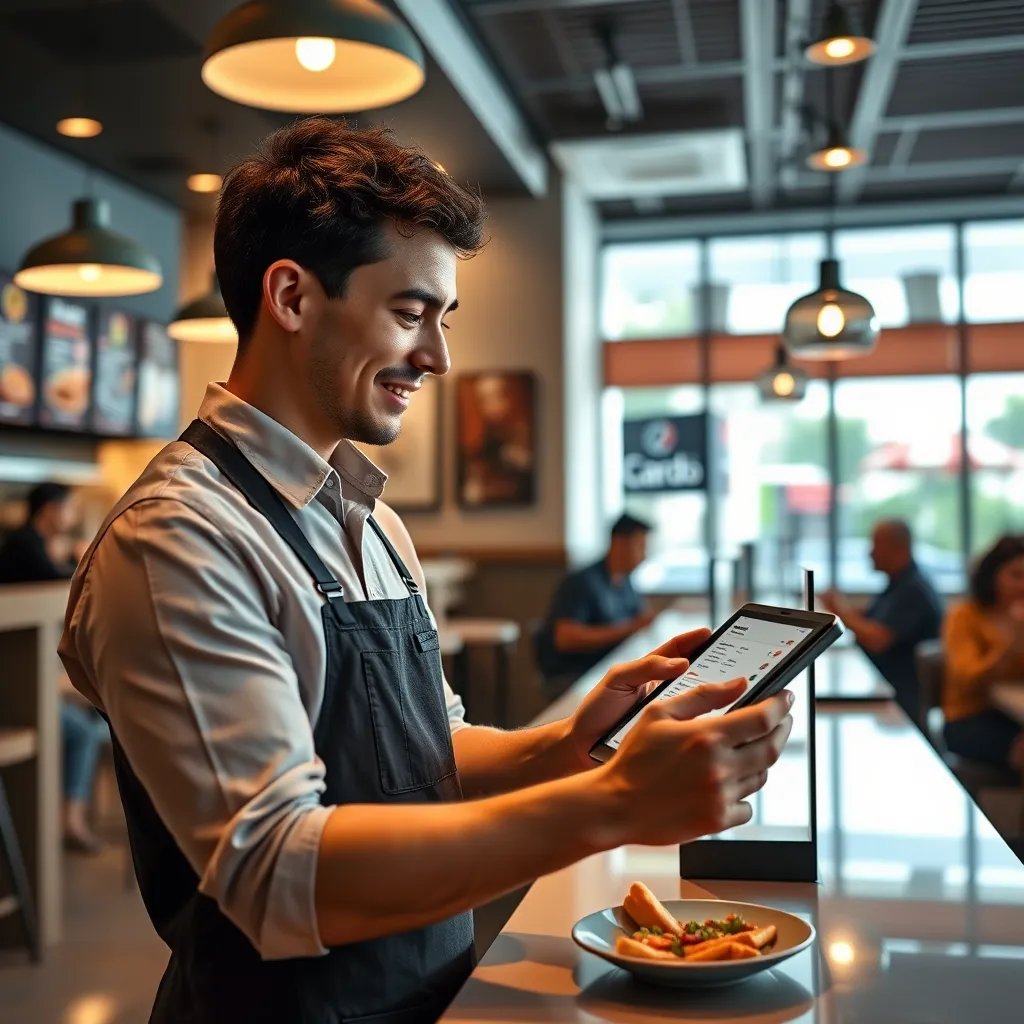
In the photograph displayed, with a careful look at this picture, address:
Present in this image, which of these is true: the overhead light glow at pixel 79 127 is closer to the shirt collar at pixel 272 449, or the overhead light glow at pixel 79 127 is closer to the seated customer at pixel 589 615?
the seated customer at pixel 589 615

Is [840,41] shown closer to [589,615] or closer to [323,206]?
[589,615]

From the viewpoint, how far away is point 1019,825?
3.97 m

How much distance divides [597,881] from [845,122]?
5.93 meters

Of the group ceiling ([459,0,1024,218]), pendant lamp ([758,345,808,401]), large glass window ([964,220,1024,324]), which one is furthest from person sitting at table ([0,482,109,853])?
large glass window ([964,220,1024,324])

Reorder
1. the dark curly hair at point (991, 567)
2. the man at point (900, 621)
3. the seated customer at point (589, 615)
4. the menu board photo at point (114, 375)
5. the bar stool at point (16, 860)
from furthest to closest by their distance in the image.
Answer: the menu board photo at point (114, 375) → the seated customer at point (589, 615) → the man at point (900, 621) → the dark curly hair at point (991, 567) → the bar stool at point (16, 860)

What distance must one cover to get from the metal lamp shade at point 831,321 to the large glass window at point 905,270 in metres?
4.51

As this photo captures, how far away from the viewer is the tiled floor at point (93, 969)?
3.23 metres

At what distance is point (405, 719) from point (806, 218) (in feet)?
25.7

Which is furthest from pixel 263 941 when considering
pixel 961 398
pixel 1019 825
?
pixel 961 398

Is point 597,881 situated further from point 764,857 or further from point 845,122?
point 845,122

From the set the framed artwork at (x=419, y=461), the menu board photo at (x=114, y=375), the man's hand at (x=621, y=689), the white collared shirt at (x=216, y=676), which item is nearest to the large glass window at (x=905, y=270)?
the framed artwork at (x=419, y=461)

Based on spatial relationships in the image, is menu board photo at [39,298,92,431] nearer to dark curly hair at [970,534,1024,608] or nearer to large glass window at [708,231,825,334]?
large glass window at [708,231,825,334]

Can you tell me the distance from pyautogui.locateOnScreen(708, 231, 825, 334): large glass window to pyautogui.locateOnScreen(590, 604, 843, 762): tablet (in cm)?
738

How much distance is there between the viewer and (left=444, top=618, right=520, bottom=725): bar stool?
21.1ft
